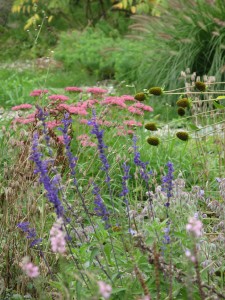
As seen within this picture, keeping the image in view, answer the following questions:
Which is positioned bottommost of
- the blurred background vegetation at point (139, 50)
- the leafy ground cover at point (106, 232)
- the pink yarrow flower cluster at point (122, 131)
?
the blurred background vegetation at point (139, 50)

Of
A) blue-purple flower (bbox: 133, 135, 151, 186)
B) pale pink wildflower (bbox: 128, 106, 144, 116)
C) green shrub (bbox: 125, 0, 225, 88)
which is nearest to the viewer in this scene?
blue-purple flower (bbox: 133, 135, 151, 186)

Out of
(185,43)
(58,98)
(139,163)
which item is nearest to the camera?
(139,163)

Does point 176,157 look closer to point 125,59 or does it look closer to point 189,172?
point 189,172

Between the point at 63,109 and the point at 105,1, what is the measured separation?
11925 mm

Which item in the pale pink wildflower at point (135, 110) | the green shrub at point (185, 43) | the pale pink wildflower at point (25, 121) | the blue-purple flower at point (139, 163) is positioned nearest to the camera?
the blue-purple flower at point (139, 163)

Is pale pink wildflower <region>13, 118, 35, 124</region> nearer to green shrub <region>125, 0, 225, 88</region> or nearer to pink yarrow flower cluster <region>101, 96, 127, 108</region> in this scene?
pink yarrow flower cluster <region>101, 96, 127, 108</region>

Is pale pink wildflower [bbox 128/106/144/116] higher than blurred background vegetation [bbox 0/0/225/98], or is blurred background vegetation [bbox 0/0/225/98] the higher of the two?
pale pink wildflower [bbox 128/106/144/116]

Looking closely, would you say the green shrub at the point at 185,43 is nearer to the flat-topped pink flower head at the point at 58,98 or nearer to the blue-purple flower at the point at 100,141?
the flat-topped pink flower head at the point at 58,98

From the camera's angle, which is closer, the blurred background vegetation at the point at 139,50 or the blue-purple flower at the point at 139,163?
the blue-purple flower at the point at 139,163

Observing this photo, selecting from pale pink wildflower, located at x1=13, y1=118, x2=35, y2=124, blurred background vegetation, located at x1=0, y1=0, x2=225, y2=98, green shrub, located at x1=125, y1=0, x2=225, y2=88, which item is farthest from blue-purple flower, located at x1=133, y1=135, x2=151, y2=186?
green shrub, located at x1=125, y1=0, x2=225, y2=88

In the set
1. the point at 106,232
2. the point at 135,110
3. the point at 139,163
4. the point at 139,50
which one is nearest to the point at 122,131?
the point at 135,110

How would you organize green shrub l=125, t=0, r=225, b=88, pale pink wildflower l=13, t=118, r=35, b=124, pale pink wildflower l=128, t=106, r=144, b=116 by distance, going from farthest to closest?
green shrub l=125, t=0, r=225, b=88 → pale pink wildflower l=128, t=106, r=144, b=116 → pale pink wildflower l=13, t=118, r=35, b=124

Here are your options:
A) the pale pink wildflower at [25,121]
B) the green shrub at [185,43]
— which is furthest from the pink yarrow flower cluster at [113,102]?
the green shrub at [185,43]

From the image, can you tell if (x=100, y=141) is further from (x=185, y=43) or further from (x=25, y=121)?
(x=185, y=43)
